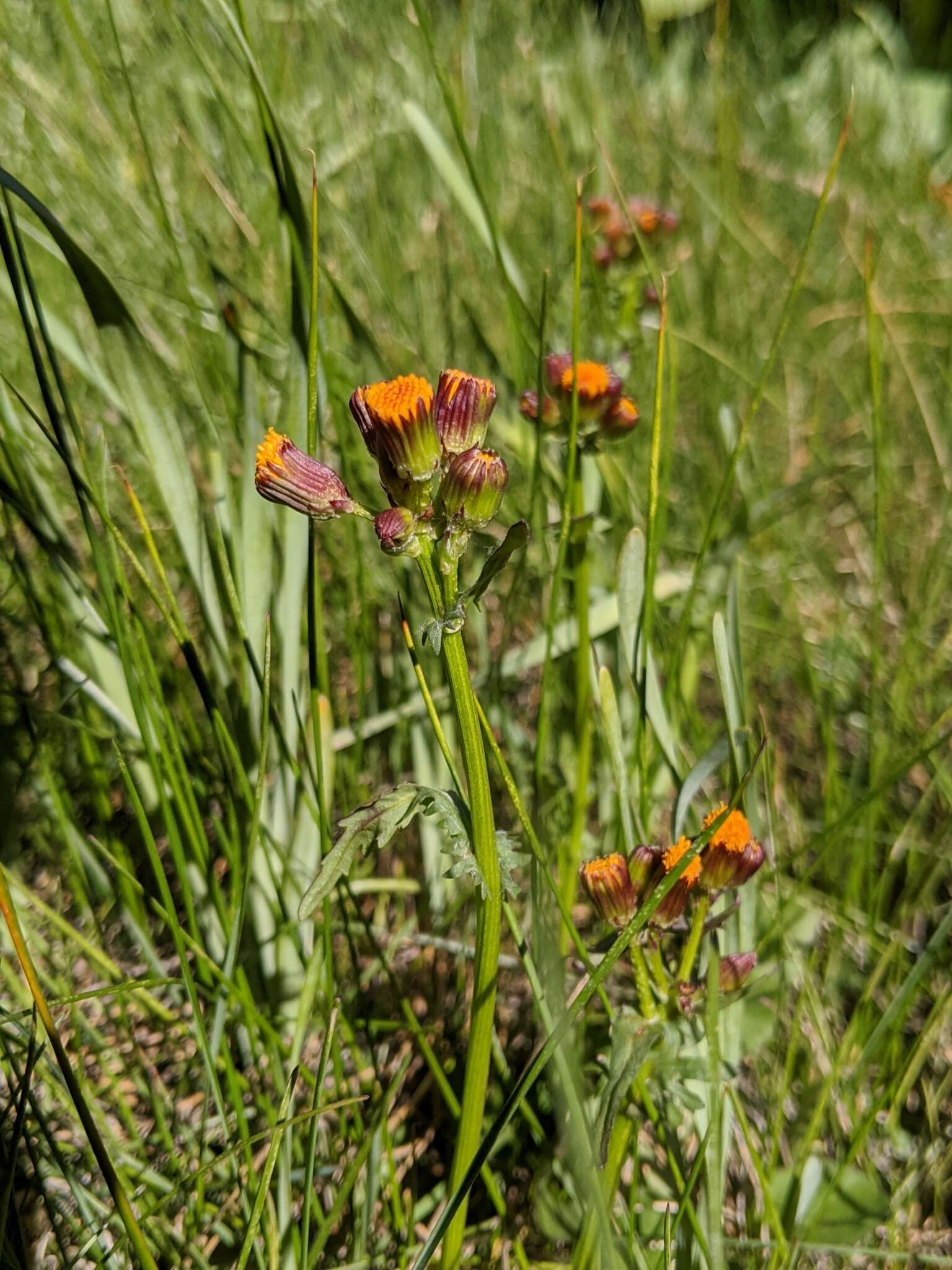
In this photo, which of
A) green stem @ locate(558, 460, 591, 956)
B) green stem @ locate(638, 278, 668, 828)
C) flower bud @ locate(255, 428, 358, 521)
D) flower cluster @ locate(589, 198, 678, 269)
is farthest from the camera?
flower cluster @ locate(589, 198, 678, 269)

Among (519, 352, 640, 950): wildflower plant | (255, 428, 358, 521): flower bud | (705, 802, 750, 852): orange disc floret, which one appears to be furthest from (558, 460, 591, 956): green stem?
(255, 428, 358, 521): flower bud

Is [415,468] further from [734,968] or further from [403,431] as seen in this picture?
[734,968]

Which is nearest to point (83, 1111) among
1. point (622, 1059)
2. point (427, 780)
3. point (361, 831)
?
point (361, 831)

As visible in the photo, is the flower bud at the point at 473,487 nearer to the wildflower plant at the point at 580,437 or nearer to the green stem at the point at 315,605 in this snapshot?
the green stem at the point at 315,605

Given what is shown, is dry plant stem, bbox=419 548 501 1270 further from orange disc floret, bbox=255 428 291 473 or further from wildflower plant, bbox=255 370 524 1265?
orange disc floret, bbox=255 428 291 473

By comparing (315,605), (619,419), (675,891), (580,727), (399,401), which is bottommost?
(675,891)

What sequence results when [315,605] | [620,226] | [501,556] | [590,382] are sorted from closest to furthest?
1. [501,556]
2. [315,605]
3. [590,382]
4. [620,226]

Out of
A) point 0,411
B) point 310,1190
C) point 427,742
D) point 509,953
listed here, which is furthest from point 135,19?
point 310,1190
